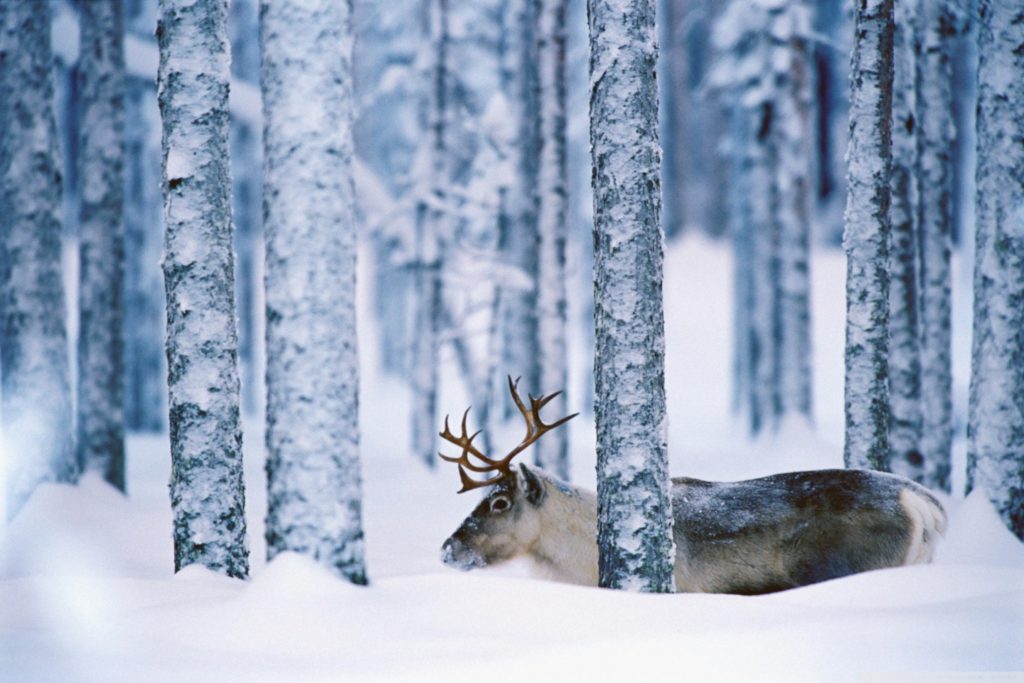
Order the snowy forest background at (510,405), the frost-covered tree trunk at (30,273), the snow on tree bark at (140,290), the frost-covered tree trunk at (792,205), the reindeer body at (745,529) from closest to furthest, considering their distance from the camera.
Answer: the snowy forest background at (510,405)
the reindeer body at (745,529)
the frost-covered tree trunk at (30,273)
the frost-covered tree trunk at (792,205)
the snow on tree bark at (140,290)

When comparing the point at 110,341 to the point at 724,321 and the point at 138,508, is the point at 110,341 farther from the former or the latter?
the point at 724,321

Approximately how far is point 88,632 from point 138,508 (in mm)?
5923

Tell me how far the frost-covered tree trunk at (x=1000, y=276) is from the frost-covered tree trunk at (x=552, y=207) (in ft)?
16.8

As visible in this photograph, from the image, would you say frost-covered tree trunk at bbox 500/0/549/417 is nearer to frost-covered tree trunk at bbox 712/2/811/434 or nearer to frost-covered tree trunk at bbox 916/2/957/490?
frost-covered tree trunk at bbox 712/2/811/434

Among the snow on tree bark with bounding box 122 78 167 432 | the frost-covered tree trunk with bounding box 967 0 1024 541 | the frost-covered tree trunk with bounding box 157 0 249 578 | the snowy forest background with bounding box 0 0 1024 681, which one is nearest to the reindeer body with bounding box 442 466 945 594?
the snowy forest background with bounding box 0 0 1024 681

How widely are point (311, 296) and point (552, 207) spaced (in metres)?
7.06

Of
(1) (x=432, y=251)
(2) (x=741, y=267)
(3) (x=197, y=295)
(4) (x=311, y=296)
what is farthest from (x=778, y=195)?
(4) (x=311, y=296)

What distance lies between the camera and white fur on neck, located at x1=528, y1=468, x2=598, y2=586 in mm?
7016

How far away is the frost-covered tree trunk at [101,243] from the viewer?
11.1 m

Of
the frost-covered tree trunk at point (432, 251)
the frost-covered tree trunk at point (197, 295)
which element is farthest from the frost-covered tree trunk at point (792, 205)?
the frost-covered tree trunk at point (197, 295)

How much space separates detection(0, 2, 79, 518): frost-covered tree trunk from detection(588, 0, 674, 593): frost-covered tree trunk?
580 cm

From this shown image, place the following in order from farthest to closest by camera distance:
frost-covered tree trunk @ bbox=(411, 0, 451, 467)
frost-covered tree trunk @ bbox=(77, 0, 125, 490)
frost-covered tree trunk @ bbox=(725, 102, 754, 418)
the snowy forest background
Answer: frost-covered tree trunk @ bbox=(725, 102, 754, 418), frost-covered tree trunk @ bbox=(411, 0, 451, 467), frost-covered tree trunk @ bbox=(77, 0, 125, 490), the snowy forest background

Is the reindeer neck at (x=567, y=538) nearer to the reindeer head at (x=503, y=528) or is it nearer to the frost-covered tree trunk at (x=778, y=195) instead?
the reindeer head at (x=503, y=528)

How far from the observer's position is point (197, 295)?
593cm
